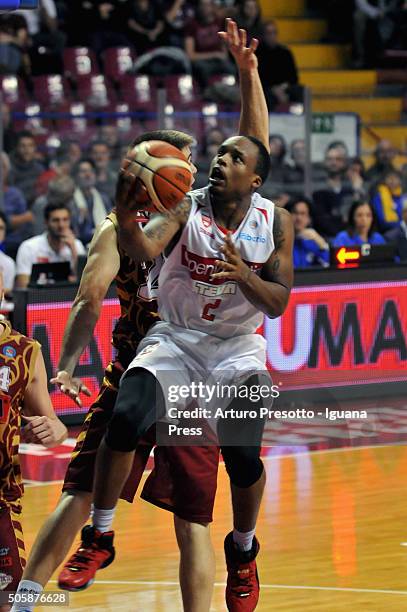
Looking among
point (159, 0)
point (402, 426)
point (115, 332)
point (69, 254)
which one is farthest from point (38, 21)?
point (115, 332)

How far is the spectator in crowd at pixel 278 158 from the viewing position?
14844 millimetres

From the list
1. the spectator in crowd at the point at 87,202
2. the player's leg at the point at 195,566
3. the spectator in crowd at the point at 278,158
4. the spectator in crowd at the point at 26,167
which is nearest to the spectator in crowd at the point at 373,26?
the spectator in crowd at the point at 278,158

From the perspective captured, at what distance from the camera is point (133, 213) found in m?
5.53

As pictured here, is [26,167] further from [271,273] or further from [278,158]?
[271,273]

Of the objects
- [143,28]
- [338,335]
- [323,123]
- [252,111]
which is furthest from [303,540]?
[143,28]

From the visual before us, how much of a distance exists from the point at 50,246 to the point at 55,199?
68 centimetres

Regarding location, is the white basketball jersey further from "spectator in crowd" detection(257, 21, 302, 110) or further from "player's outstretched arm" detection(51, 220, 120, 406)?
"spectator in crowd" detection(257, 21, 302, 110)

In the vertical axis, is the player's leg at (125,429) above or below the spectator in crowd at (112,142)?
above

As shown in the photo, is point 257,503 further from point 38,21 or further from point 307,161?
point 38,21

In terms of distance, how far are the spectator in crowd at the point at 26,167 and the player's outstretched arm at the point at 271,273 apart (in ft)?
24.9

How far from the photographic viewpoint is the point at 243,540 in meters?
6.30

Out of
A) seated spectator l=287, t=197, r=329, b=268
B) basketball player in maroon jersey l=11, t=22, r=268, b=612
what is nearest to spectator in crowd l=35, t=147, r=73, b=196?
seated spectator l=287, t=197, r=329, b=268

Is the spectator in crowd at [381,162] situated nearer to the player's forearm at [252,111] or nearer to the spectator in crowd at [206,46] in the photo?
the spectator in crowd at [206,46]

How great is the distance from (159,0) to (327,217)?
16.0 feet
